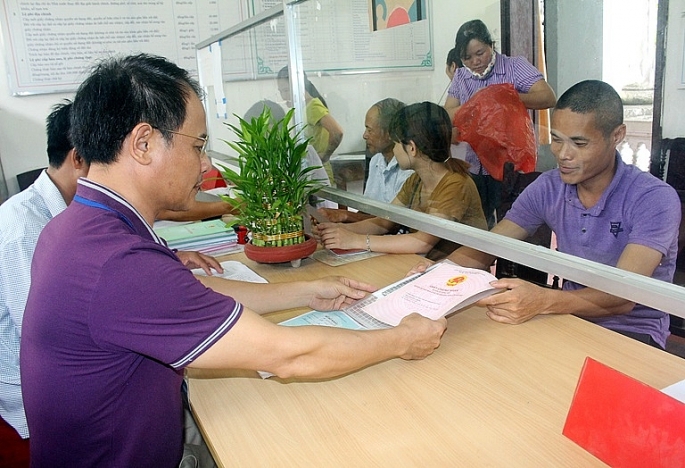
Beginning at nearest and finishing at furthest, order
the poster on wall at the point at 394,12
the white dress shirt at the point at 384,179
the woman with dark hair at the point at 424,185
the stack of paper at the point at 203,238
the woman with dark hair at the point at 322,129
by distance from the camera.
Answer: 1. the poster on wall at the point at 394,12
2. the woman with dark hair at the point at 424,185
3. the white dress shirt at the point at 384,179
4. the stack of paper at the point at 203,238
5. the woman with dark hair at the point at 322,129

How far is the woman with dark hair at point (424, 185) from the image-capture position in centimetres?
152

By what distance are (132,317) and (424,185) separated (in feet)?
3.53

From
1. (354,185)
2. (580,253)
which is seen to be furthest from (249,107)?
(580,253)

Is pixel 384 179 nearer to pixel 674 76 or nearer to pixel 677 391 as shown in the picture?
pixel 674 76

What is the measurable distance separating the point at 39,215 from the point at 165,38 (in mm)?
2450

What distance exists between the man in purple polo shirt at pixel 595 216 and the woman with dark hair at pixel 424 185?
229 mm

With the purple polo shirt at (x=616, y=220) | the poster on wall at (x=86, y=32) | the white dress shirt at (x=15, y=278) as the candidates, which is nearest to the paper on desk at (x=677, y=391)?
the purple polo shirt at (x=616, y=220)

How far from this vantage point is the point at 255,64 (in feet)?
8.49

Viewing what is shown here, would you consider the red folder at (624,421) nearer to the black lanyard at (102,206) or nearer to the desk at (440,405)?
the desk at (440,405)

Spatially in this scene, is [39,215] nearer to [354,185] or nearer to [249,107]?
[354,185]

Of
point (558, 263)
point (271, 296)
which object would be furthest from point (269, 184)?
point (558, 263)

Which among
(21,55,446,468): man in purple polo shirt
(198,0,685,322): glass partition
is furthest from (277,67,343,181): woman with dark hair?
(21,55,446,468): man in purple polo shirt

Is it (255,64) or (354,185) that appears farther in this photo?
(255,64)

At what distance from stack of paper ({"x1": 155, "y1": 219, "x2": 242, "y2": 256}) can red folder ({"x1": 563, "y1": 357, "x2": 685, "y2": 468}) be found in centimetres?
133
